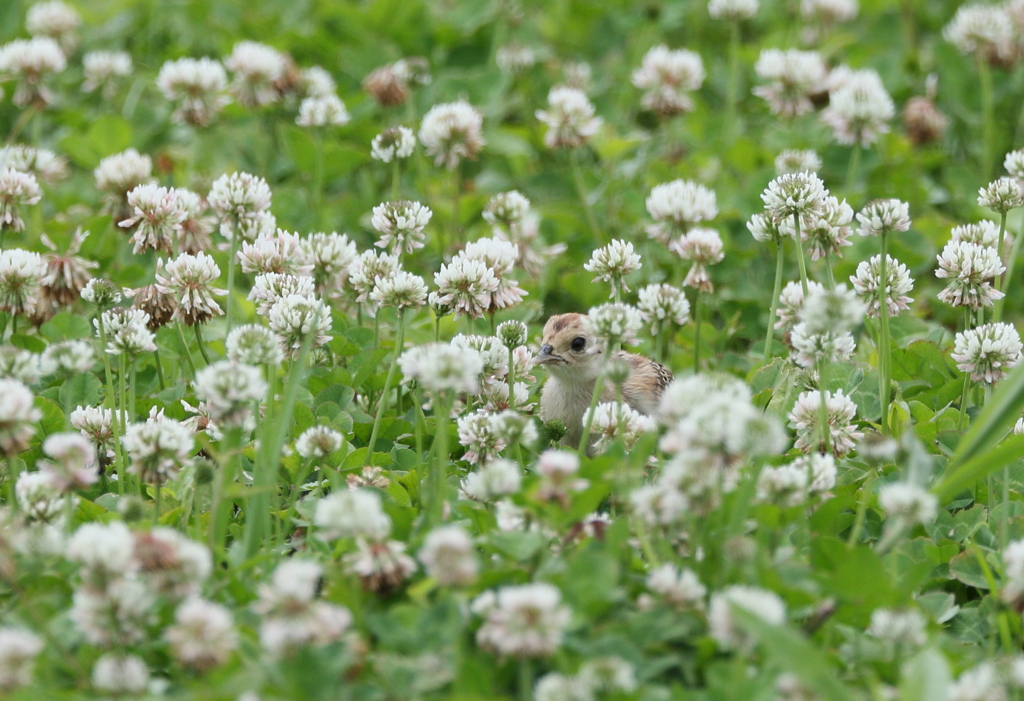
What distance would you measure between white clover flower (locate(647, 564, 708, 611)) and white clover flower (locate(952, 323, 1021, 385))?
4.51 feet

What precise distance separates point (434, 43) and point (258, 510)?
502cm

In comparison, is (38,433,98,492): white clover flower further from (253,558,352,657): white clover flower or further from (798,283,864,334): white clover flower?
(798,283,864,334): white clover flower

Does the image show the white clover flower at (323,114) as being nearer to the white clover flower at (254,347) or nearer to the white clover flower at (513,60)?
the white clover flower at (513,60)

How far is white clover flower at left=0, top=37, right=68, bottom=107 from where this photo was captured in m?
5.34

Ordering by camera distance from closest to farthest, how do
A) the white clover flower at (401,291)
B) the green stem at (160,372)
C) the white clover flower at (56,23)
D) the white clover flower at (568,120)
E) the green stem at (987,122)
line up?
the white clover flower at (401,291) → the green stem at (160,372) → the white clover flower at (568,120) → the green stem at (987,122) → the white clover flower at (56,23)

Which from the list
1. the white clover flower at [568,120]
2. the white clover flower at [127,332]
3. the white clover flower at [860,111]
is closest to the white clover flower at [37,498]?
the white clover flower at [127,332]

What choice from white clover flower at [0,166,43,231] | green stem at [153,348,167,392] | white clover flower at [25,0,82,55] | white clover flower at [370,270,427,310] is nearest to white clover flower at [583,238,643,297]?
white clover flower at [370,270,427,310]

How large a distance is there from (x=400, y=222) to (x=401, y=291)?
0.38m

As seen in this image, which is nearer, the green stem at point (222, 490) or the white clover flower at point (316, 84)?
the green stem at point (222, 490)

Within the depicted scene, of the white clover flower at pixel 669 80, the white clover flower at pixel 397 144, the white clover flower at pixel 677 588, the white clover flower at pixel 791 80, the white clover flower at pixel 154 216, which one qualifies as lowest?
the white clover flower at pixel 677 588

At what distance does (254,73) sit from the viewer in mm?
5645

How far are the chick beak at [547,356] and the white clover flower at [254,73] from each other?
2.25 metres

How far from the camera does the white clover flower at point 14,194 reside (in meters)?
3.94

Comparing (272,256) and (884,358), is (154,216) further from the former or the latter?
(884,358)
